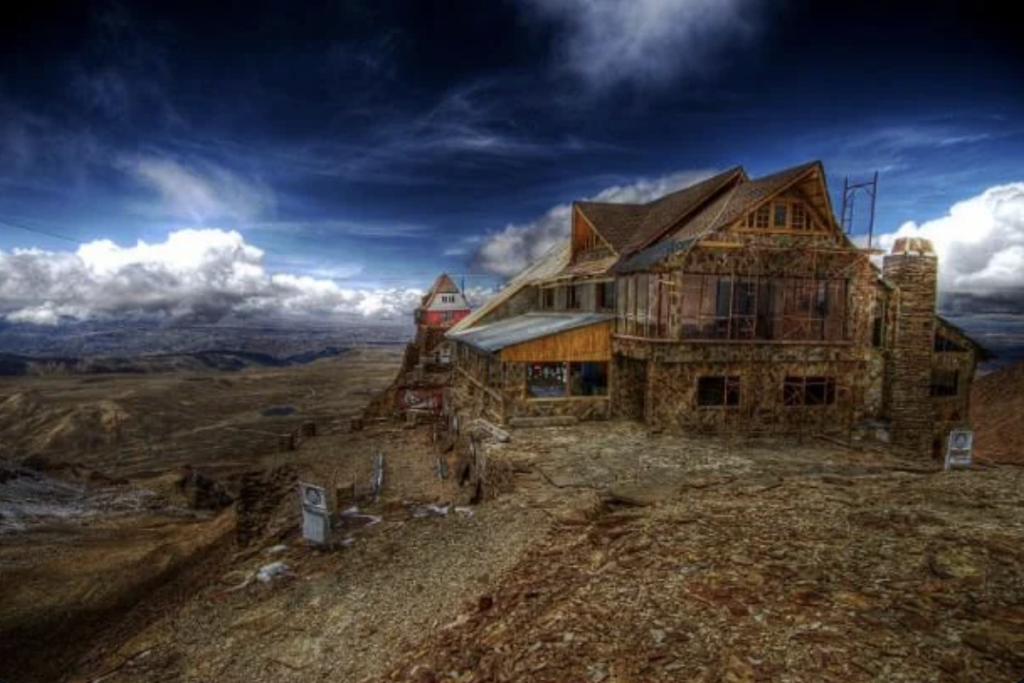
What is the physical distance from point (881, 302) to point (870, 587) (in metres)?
20.2

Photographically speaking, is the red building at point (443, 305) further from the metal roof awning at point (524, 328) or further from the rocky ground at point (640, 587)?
the rocky ground at point (640, 587)

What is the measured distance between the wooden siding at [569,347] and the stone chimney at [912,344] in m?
12.5

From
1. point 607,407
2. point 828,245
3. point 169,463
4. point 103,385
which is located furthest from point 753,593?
point 103,385

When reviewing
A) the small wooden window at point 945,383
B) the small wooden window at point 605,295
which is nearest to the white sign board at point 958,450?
the small wooden window at point 945,383

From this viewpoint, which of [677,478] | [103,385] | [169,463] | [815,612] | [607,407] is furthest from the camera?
[103,385]

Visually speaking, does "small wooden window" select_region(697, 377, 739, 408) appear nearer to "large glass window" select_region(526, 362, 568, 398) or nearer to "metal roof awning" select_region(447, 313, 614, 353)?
"metal roof awning" select_region(447, 313, 614, 353)

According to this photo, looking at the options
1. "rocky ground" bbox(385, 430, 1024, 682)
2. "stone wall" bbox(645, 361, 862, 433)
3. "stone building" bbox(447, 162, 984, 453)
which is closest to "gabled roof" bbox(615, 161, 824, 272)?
"stone building" bbox(447, 162, 984, 453)

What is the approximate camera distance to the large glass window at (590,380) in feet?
77.9

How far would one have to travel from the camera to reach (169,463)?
4950 centimetres

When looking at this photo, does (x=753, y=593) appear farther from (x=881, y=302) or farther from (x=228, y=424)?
(x=228, y=424)

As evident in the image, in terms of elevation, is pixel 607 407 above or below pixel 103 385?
above

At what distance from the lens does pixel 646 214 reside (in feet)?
93.2

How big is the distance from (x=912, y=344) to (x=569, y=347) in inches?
584

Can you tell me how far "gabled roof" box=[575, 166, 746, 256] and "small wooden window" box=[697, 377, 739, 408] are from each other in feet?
23.2
